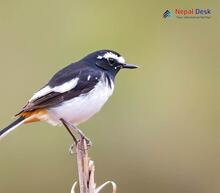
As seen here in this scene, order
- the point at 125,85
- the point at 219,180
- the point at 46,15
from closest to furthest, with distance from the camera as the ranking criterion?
the point at 219,180 → the point at 125,85 → the point at 46,15

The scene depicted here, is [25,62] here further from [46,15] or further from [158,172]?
[158,172]

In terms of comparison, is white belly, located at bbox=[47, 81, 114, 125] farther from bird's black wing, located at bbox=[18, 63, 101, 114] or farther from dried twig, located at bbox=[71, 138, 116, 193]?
dried twig, located at bbox=[71, 138, 116, 193]

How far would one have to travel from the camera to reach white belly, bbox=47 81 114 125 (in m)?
6.58

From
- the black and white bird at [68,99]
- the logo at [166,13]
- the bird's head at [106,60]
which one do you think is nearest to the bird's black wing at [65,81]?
the black and white bird at [68,99]

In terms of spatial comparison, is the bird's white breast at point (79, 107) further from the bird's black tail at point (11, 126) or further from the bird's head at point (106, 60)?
the bird's head at point (106, 60)

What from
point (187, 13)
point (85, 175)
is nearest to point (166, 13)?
point (187, 13)

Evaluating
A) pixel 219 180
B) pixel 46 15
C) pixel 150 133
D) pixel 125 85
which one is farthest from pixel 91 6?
pixel 219 180

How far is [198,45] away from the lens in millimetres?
10125

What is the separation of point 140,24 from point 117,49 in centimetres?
38

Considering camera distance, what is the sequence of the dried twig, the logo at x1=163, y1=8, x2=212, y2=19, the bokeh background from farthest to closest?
→ the logo at x1=163, y1=8, x2=212, y2=19 → the bokeh background → the dried twig

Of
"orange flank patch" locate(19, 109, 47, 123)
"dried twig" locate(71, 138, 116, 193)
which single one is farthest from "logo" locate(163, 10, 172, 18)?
"dried twig" locate(71, 138, 116, 193)

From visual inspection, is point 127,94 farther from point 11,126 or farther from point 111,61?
point 11,126

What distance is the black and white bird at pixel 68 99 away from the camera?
653cm

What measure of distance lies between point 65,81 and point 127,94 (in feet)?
10.1
